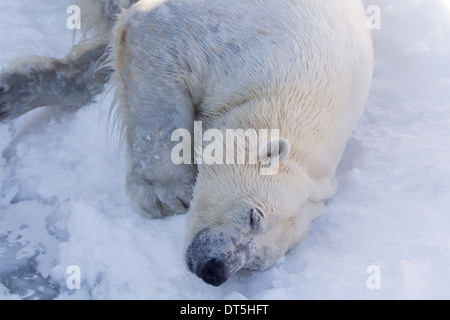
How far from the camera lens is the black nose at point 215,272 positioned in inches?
90.0

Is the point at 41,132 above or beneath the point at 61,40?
beneath

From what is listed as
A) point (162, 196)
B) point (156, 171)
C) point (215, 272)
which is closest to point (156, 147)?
point (156, 171)

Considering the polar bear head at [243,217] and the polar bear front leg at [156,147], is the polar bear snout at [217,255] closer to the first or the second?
the polar bear head at [243,217]

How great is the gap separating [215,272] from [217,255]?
0.24 ft

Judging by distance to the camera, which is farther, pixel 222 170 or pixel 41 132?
pixel 41 132

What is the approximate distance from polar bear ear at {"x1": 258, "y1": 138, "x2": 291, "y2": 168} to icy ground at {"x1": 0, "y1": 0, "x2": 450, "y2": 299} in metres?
0.47

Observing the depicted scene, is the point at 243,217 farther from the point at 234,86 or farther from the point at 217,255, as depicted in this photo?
the point at 234,86

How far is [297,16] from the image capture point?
2.83m

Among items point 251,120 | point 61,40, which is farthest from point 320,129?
point 61,40

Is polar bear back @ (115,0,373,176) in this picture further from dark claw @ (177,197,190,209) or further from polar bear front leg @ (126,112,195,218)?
dark claw @ (177,197,190,209)

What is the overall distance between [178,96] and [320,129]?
70cm

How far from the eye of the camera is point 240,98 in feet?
8.98
